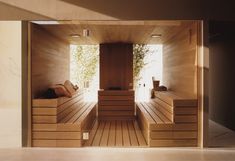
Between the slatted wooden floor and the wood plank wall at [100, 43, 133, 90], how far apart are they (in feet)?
3.80

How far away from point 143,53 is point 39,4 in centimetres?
383

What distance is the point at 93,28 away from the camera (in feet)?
16.9

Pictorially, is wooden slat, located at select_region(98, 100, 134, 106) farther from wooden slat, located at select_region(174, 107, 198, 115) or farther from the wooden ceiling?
wooden slat, located at select_region(174, 107, 198, 115)

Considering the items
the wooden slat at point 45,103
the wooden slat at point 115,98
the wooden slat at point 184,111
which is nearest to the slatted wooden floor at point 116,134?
the wooden slat at point 115,98

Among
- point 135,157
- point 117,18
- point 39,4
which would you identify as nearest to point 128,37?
point 117,18

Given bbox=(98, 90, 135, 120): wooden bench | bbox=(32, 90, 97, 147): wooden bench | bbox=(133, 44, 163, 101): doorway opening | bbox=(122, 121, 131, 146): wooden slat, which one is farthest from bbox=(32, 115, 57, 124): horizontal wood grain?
bbox=(133, 44, 163, 101): doorway opening

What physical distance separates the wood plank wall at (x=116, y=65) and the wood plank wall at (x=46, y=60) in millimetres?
947

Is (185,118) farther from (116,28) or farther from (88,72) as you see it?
(88,72)

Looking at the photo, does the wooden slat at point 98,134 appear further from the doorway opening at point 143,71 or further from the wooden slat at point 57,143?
the doorway opening at point 143,71

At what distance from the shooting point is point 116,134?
525cm

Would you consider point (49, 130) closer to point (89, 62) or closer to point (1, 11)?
point (1, 11)

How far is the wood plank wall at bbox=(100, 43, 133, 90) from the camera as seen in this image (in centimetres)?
737

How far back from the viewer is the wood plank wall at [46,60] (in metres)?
4.49

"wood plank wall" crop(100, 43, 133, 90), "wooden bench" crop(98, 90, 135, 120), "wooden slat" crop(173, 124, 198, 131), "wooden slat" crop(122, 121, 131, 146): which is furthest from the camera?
"wood plank wall" crop(100, 43, 133, 90)
